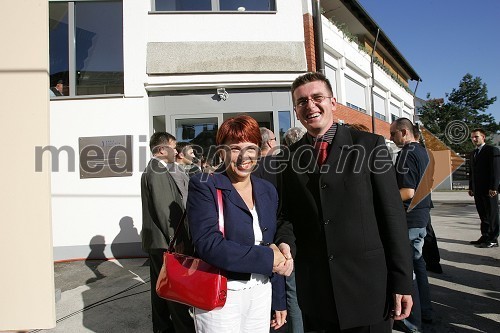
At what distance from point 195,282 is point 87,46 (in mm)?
7420

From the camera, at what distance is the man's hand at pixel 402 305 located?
5.32ft

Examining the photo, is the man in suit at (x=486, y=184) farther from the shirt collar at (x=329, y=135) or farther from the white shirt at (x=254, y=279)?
the white shirt at (x=254, y=279)

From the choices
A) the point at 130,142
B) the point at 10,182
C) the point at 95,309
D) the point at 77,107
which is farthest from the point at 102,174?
the point at 10,182

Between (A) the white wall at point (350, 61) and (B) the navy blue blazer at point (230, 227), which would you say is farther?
(A) the white wall at point (350, 61)

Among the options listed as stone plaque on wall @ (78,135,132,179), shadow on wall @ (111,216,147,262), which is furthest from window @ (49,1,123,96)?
shadow on wall @ (111,216,147,262)

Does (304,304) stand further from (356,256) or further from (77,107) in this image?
(77,107)

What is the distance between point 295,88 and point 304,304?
1.32m

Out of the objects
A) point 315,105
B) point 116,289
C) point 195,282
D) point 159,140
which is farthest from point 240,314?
point 116,289

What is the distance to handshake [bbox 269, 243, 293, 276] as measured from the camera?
1651 millimetres

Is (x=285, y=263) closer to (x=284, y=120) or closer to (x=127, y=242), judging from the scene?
(x=127, y=242)

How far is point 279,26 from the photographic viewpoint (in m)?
7.45

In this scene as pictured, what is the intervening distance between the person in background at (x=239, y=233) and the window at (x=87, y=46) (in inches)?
238

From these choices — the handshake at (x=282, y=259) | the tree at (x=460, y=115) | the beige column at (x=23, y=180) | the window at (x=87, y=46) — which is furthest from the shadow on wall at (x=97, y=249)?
the tree at (x=460, y=115)

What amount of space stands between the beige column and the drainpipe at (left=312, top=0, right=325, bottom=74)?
19.5 feet
